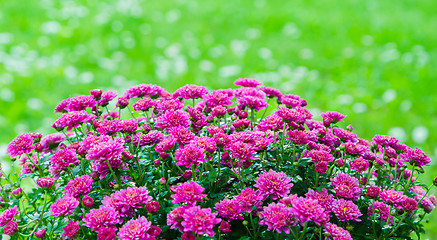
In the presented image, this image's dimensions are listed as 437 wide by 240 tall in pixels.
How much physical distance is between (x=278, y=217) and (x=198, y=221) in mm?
245

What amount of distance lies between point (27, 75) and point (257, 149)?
12.1ft

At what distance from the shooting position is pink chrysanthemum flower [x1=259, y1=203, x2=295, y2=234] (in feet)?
4.17

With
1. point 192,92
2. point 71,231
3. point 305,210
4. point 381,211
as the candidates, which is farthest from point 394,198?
point 71,231

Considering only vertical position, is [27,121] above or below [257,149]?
above

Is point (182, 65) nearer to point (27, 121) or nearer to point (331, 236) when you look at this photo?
point (27, 121)

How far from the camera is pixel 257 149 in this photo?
1.46 meters

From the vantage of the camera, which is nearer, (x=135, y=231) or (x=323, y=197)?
(x=135, y=231)

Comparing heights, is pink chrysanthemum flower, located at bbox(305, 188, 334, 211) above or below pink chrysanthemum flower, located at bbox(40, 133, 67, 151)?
below

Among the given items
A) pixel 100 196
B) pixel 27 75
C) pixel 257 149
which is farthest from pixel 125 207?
pixel 27 75

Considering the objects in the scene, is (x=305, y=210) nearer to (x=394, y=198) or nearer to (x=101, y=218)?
(x=394, y=198)

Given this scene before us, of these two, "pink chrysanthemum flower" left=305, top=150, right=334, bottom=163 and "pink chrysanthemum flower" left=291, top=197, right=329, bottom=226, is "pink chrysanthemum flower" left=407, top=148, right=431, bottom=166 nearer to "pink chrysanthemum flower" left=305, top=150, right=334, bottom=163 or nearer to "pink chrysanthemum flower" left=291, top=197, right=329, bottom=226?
"pink chrysanthemum flower" left=305, top=150, right=334, bottom=163

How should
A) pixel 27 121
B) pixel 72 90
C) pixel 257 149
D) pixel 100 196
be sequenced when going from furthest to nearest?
pixel 72 90
pixel 27 121
pixel 100 196
pixel 257 149

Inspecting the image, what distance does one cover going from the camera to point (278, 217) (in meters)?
1.28

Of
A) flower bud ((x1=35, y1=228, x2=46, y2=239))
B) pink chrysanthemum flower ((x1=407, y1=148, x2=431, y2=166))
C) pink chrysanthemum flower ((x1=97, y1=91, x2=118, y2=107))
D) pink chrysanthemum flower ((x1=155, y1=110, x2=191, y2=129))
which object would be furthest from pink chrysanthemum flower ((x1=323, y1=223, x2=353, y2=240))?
pink chrysanthemum flower ((x1=97, y1=91, x2=118, y2=107))
